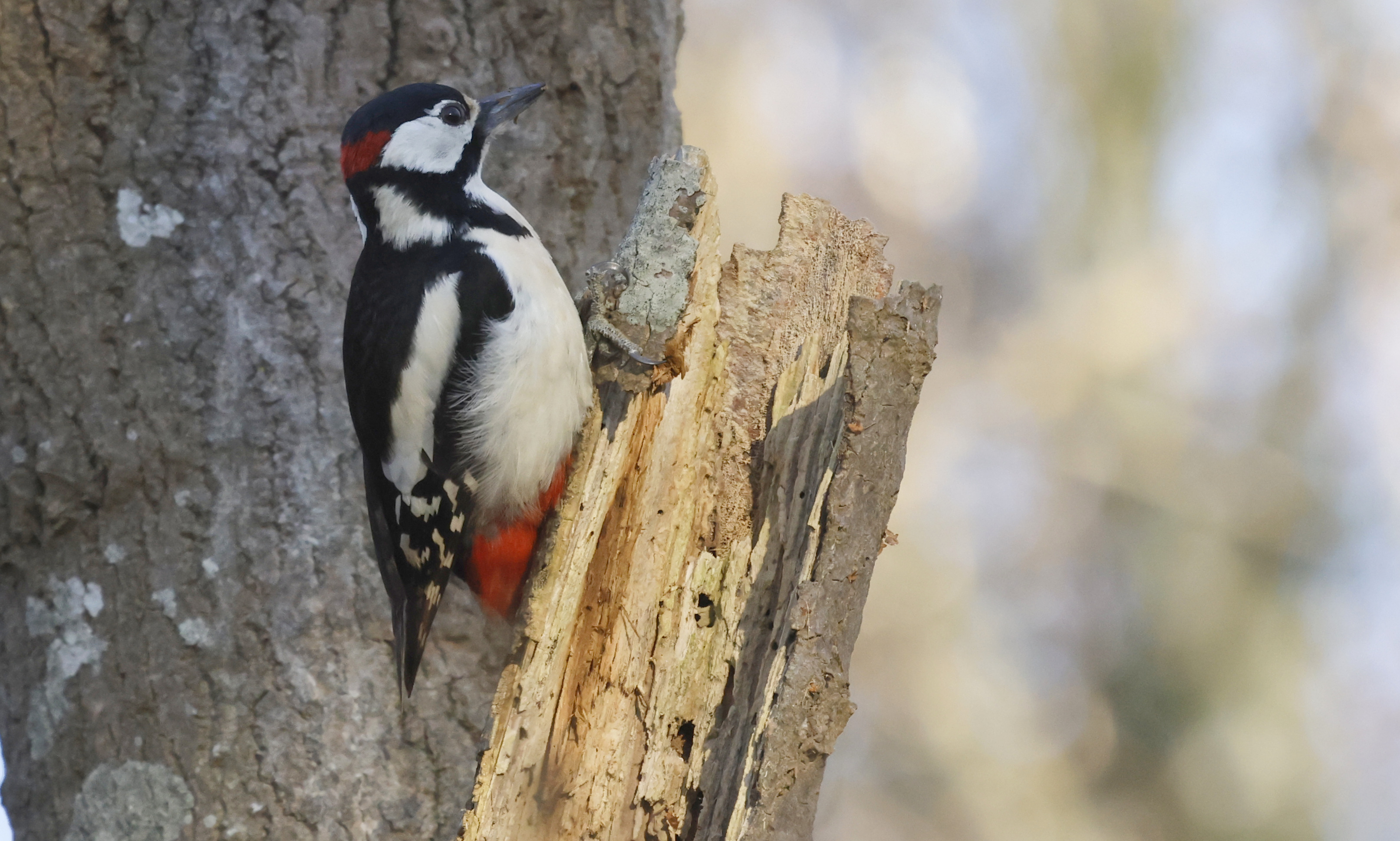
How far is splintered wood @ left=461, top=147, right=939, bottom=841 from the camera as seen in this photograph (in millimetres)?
1795

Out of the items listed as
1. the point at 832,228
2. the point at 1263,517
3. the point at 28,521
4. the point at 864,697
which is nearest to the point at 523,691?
the point at 832,228

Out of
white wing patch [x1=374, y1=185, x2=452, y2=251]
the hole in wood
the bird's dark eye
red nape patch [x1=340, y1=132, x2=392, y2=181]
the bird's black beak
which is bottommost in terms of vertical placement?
the hole in wood

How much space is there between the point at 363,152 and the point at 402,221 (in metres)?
0.18

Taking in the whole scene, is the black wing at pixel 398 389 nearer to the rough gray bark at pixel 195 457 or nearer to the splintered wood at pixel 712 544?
the rough gray bark at pixel 195 457

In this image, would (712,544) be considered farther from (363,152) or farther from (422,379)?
(363,152)

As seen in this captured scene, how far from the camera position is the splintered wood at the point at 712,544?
1.79 metres

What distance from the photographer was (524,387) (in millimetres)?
2441

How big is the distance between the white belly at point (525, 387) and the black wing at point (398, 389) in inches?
1.7

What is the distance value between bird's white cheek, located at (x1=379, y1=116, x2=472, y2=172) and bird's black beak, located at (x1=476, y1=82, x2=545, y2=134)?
44 millimetres

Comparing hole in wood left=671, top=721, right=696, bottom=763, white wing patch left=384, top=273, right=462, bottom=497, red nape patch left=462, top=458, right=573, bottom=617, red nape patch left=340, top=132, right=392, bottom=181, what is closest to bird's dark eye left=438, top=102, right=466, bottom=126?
red nape patch left=340, top=132, right=392, bottom=181

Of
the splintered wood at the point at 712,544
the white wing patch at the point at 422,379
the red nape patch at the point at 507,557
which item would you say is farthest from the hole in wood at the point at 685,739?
the white wing patch at the point at 422,379

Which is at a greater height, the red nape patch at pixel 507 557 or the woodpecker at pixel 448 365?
the woodpecker at pixel 448 365

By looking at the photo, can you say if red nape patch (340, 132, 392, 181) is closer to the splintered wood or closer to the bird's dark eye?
the bird's dark eye

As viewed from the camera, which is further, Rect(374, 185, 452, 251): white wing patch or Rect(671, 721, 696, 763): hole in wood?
Rect(374, 185, 452, 251): white wing patch
